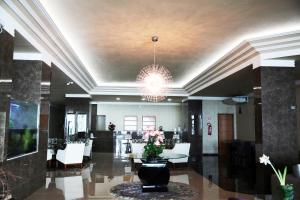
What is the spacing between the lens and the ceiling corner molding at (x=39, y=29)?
4.22 metres

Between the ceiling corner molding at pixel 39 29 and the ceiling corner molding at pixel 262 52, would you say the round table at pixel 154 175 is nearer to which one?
the ceiling corner molding at pixel 262 52

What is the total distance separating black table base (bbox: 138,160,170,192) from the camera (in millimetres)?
6305

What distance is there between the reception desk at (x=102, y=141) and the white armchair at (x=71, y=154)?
5759mm

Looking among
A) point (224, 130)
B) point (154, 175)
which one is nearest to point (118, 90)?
point (224, 130)

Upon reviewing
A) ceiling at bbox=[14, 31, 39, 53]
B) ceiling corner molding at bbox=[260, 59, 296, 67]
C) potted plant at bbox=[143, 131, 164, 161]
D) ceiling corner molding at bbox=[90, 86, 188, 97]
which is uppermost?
ceiling corner molding at bbox=[90, 86, 188, 97]

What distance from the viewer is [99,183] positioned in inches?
276

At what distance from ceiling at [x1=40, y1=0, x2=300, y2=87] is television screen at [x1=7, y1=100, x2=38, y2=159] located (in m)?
1.81

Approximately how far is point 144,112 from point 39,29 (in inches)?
502

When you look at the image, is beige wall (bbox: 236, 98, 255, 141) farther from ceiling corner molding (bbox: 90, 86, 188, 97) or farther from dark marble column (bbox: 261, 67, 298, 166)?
dark marble column (bbox: 261, 67, 298, 166)

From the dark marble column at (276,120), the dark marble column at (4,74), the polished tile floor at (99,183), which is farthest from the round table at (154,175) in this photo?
the dark marble column at (4,74)

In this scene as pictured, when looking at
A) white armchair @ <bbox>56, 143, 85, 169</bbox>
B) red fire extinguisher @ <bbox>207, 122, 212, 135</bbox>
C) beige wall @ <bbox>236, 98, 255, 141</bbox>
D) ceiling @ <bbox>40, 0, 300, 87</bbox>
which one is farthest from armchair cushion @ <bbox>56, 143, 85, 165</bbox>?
beige wall @ <bbox>236, 98, 255, 141</bbox>

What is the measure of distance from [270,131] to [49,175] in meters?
6.04

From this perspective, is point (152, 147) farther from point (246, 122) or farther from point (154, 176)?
point (246, 122)

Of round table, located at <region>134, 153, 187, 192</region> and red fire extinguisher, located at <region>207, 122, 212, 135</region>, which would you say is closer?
round table, located at <region>134, 153, 187, 192</region>
